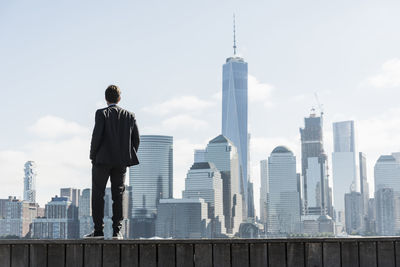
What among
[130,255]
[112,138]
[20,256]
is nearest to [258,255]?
[130,255]

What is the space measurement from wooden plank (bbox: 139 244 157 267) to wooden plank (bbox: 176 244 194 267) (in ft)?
0.99

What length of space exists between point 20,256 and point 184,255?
7.11 ft

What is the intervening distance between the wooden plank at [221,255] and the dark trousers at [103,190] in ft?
7.06

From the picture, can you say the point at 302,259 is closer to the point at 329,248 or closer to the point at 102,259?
the point at 329,248

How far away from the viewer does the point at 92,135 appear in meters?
9.66

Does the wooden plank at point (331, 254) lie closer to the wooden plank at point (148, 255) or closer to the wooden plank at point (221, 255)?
the wooden plank at point (221, 255)

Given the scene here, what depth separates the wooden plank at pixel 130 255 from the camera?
8133 millimetres

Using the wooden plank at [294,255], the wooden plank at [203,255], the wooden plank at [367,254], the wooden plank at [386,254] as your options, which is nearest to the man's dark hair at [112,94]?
the wooden plank at [203,255]

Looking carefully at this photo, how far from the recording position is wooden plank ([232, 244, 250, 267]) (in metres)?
8.12

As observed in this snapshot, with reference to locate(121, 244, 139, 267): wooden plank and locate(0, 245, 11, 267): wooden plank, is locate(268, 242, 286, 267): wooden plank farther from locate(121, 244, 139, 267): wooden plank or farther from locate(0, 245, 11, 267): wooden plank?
locate(0, 245, 11, 267): wooden plank

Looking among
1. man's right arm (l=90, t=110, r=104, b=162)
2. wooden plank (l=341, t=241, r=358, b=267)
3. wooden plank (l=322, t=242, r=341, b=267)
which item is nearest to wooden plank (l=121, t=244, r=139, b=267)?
man's right arm (l=90, t=110, r=104, b=162)

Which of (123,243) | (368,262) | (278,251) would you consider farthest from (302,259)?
(123,243)

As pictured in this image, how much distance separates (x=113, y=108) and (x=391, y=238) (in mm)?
4593

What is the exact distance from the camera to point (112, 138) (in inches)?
380
